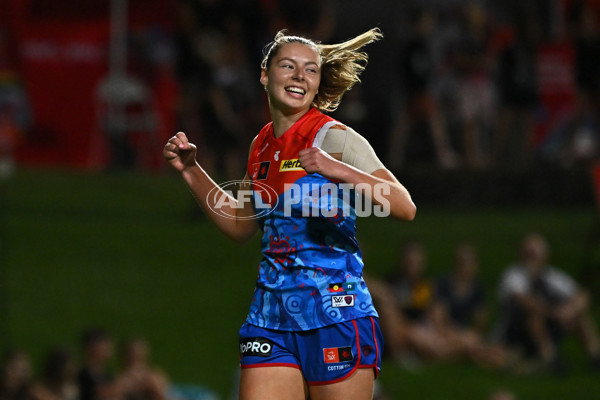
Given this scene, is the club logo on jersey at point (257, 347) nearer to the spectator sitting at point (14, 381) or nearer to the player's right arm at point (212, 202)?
the player's right arm at point (212, 202)

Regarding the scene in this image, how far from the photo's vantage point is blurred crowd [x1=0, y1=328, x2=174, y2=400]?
27.9 feet

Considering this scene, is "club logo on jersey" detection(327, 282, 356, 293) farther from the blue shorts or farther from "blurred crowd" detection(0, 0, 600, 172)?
"blurred crowd" detection(0, 0, 600, 172)

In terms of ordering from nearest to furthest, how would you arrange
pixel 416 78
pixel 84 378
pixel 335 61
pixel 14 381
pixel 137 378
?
1. pixel 335 61
2. pixel 14 381
3. pixel 84 378
4. pixel 137 378
5. pixel 416 78

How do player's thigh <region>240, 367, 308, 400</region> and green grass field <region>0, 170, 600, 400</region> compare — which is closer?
player's thigh <region>240, 367, 308, 400</region>

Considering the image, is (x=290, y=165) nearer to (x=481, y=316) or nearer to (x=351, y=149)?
(x=351, y=149)

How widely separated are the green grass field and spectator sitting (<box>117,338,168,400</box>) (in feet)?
2.91

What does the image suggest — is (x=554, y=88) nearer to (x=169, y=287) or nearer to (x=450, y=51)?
(x=450, y=51)

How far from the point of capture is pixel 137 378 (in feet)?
29.3

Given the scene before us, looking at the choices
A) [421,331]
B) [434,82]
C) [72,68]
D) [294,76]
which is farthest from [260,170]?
[72,68]

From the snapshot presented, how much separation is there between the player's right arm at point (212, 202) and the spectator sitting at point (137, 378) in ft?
15.7

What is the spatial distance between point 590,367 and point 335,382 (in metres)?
6.61

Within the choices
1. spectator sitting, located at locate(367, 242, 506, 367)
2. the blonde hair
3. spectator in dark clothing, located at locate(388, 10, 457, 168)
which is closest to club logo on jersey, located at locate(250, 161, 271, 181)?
the blonde hair

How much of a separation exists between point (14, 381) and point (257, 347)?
5150 millimetres

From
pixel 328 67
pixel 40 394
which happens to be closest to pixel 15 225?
pixel 40 394
